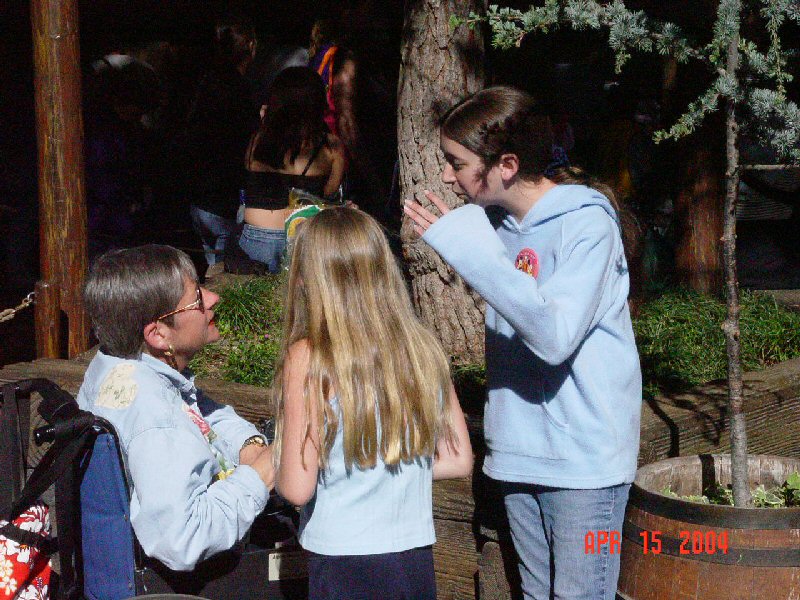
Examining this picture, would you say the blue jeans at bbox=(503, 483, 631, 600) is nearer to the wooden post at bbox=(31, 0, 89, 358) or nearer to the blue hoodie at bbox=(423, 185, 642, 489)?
the blue hoodie at bbox=(423, 185, 642, 489)

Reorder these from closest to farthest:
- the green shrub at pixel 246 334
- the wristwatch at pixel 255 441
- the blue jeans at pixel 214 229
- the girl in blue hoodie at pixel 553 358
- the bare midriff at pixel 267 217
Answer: the girl in blue hoodie at pixel 553 358 → the wristwatch at pixel 255 441 → the green shrub at pixel 246 334 → the bare midriff at pixel 267 217 → the blue jeans at pixel 214 229

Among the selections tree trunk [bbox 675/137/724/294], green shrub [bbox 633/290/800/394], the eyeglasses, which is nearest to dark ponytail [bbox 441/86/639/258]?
the eyeglasses

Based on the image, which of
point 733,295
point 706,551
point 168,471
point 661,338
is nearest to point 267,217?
point 661,338

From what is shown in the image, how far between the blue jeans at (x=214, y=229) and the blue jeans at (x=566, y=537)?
4.36m

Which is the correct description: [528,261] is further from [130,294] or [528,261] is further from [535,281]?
[130,294]

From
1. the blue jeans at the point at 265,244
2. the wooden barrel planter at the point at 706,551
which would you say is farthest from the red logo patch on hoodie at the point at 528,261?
the blue jeans at the point at 265,244

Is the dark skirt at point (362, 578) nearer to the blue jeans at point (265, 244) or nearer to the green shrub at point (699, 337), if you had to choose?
the green shrub at point (699, 337)

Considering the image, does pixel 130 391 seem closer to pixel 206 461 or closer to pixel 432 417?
pixel 206 461

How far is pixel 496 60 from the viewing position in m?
7.81

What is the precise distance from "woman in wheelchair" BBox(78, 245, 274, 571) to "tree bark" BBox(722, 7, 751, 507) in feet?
4.33

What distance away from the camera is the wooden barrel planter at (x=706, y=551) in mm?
2758

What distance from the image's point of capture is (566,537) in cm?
278

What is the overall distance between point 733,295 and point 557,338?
74cm

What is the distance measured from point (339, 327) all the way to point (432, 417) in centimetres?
32
